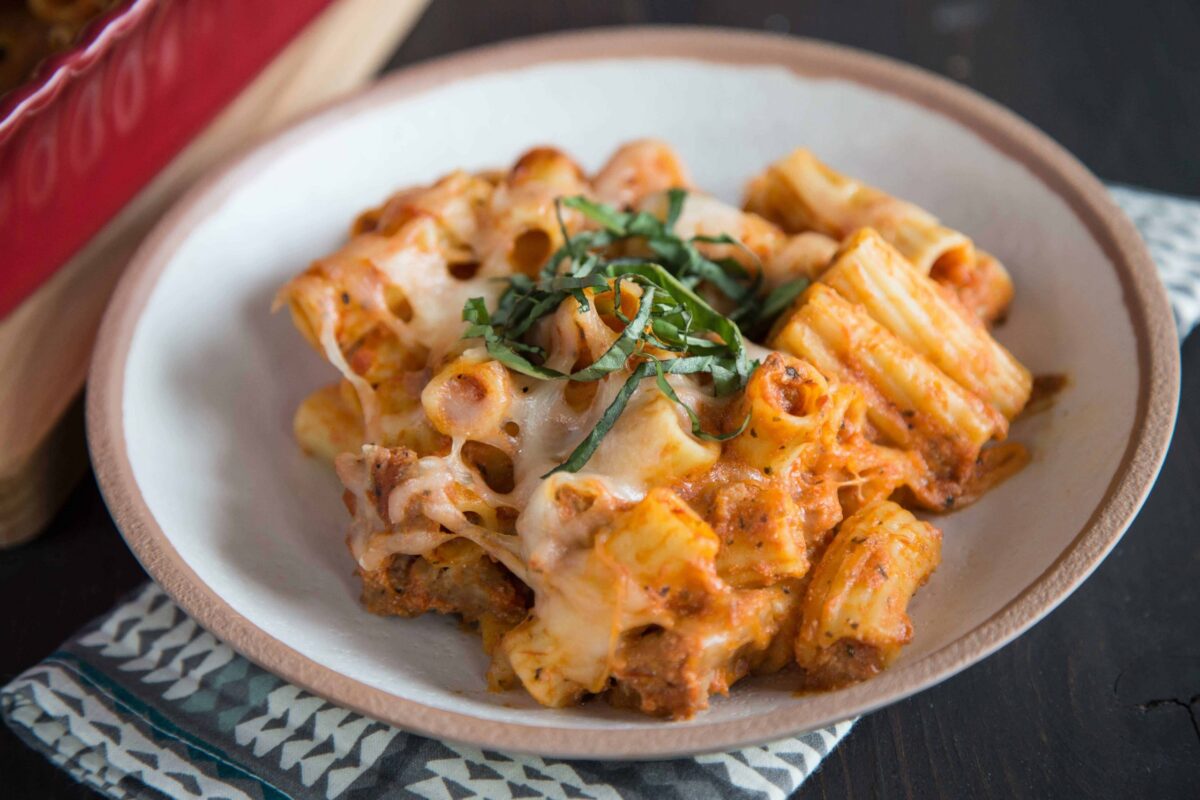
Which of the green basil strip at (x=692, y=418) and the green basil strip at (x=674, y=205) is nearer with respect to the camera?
the green basil strip at (x=692, y=418)

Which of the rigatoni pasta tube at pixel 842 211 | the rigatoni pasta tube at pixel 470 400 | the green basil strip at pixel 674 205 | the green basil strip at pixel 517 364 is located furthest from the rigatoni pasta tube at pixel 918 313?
the rigatoni pasta tube at pixel 470 400

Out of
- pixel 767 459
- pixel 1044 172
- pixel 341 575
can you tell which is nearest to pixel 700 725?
pixel 767 459

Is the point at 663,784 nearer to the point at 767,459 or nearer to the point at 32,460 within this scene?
the point at 767,459

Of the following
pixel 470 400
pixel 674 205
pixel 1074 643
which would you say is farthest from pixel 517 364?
pixel 1074 643

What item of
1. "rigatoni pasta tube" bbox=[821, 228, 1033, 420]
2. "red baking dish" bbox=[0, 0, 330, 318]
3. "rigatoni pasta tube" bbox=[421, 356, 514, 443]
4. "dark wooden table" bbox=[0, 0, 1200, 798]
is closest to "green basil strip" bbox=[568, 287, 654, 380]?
"rigatoni pasta tube" bbox=[421, 356, 514, 443]

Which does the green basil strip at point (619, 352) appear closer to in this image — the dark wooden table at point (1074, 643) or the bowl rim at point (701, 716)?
the bowl rim at point (701, 716)

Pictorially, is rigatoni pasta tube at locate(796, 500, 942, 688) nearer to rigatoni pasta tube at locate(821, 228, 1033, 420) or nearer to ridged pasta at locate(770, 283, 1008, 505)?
ridged pasta at locate(770, 283, 1008, 505)
